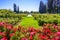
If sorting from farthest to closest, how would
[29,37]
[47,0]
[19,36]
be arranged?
[47,0] → [19,36] → [29,37]

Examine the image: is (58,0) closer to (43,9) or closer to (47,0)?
(47,0)

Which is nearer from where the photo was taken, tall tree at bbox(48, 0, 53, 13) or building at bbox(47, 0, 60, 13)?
building at bbox(47, 0, 60, 13)

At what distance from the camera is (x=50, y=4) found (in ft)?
206

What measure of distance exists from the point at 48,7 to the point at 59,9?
4565 mm

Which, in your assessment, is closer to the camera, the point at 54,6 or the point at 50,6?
the point at 54,6

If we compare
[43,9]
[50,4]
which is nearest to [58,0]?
[50,4]

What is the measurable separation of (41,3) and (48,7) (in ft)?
41.0

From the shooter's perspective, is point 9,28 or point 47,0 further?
point 47,0

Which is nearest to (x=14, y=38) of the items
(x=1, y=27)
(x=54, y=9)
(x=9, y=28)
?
(x=9, y=28)

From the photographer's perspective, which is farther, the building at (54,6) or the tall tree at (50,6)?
the tall tree at (50,6)

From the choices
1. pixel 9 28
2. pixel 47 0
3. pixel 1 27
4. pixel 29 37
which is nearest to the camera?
pixel 29 37

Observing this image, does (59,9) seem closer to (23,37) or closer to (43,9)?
(43,9)

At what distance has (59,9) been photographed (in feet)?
197

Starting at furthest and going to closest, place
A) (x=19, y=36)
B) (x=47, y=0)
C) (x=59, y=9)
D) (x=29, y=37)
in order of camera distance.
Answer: (x=47, y=0)
(x=59, y=9)
(x=19, y=36)
(x=29, y=37)
